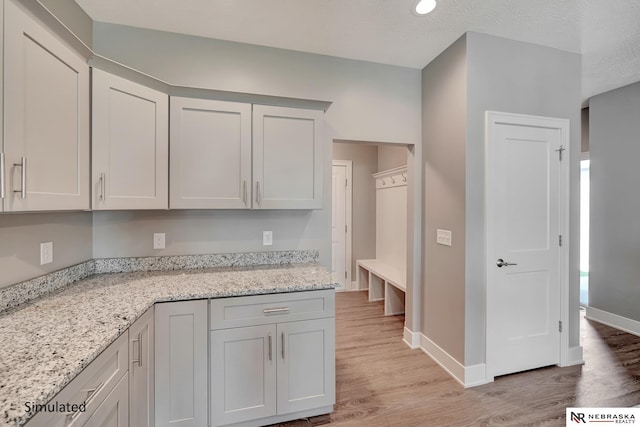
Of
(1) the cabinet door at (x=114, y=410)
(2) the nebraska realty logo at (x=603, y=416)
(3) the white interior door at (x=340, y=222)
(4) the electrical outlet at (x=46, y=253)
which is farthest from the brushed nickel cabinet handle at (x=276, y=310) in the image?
(3) the white interior door at (x=340, y=222)

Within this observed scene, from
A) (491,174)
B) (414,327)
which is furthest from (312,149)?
(414,327)

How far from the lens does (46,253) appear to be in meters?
1.63

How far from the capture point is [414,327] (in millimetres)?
2840

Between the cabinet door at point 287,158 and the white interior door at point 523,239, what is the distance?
140 cm

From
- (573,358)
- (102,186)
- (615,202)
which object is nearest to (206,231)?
(102,186)

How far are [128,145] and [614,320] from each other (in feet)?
16.9

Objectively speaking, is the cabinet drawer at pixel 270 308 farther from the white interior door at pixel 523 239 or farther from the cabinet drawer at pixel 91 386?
the white interior door at pixel 523 239

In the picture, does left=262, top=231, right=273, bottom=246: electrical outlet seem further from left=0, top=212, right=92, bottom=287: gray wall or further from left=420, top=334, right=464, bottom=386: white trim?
left=420, top=334, right=464, bottom=386: white trim

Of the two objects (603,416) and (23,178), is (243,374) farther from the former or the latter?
(603,416)

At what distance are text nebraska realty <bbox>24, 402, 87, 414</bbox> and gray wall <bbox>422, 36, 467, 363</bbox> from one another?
236cm

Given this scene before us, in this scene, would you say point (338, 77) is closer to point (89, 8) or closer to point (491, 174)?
point (491, 174)

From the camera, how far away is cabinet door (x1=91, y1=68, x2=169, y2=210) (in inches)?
65.7

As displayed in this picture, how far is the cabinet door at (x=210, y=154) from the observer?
1.95 meters

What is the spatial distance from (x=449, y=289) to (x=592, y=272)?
8.27 ft
